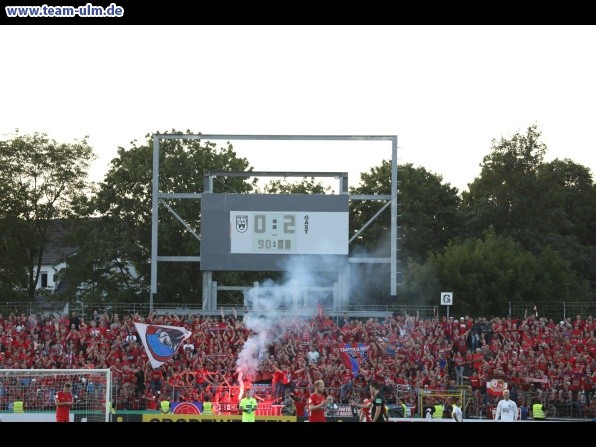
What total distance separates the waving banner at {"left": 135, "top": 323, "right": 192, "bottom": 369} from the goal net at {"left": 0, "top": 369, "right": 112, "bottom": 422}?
299 cm

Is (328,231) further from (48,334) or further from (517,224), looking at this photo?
(517,224)

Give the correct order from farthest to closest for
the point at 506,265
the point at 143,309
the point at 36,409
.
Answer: the point at 506,265
the point at 143,309
the point at 36,409

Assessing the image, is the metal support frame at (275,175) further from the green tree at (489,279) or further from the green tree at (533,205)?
the green tree at (533,205)

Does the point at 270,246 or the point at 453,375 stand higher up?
the point at 270,246

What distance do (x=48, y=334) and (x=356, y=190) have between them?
40485 mm

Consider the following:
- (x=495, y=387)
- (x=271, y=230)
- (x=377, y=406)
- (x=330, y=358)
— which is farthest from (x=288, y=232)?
(x=377, y=406)

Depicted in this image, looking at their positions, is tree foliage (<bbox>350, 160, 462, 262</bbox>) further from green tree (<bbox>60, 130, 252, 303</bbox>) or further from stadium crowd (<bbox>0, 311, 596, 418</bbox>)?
stadium crowd (<bbox>0, 311, 596, 418</bbox>)

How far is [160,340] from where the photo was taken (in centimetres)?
3341

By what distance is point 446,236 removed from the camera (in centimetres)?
7019

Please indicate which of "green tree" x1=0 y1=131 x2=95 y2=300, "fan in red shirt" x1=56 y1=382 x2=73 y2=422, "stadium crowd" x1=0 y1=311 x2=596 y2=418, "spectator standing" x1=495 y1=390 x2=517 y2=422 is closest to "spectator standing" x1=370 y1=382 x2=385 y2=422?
"spectator standing" x1=495 y1=390 x2=517 y2=422

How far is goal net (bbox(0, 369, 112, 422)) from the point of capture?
2864 cm

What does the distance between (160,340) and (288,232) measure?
20.6 feet

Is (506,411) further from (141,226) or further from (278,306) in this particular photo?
(141,226)
